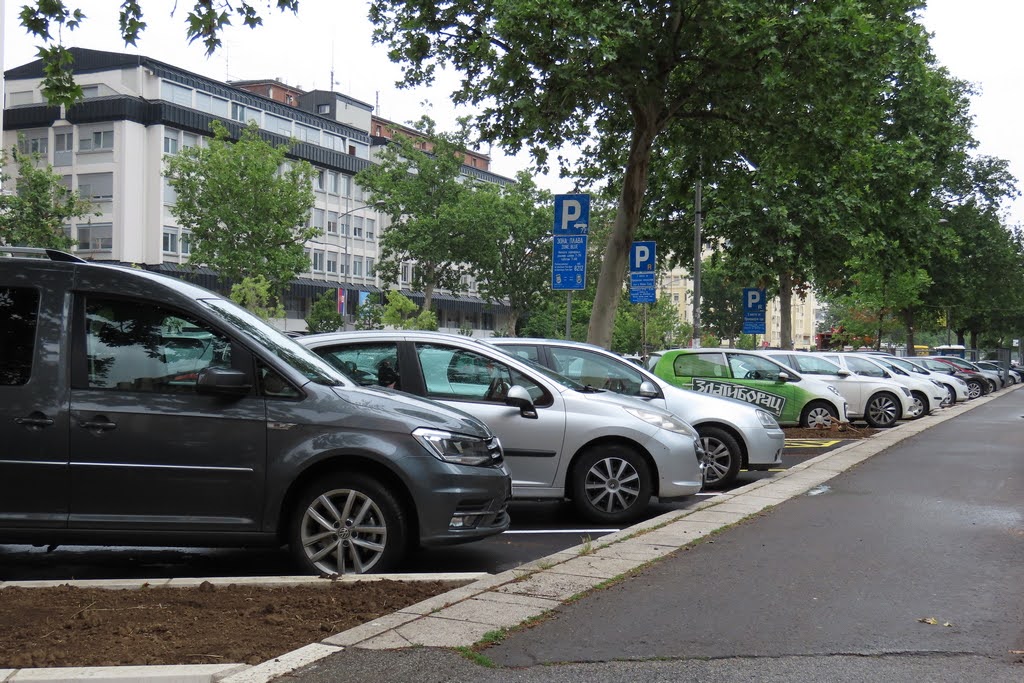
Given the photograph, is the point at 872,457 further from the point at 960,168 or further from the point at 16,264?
the point at 960,168

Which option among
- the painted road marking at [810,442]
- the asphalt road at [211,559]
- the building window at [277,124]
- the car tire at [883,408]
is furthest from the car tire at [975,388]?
the building window at [277,124]

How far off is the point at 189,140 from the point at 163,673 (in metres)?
60.0

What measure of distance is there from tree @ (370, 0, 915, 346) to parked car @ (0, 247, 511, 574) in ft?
35.6

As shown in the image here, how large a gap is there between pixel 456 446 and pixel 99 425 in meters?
2.11

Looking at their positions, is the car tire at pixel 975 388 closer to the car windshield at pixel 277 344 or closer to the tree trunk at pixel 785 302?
the tree trunk at pixel 785 302

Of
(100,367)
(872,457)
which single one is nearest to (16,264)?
(100,367)

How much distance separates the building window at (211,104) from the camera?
62.1 m

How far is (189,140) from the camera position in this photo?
60.8 metres

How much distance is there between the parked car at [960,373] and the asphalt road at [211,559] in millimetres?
31870

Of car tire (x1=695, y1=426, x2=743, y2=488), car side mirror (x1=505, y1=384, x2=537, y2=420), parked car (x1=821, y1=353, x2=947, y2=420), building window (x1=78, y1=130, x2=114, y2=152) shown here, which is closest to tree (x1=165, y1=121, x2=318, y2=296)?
building window (x1=78, y1=130, x2=114, y2=152)

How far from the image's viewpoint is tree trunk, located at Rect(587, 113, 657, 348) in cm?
1994

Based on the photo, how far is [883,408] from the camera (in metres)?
23.2

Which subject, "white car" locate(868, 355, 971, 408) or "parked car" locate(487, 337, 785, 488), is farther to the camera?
"white car" locate(868, 355, 971, 408)

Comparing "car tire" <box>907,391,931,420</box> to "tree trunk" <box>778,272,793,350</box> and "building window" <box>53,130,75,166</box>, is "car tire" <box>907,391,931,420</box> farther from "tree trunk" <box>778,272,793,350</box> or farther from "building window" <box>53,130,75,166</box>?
"building window" <box>53,130,75,166</box>
